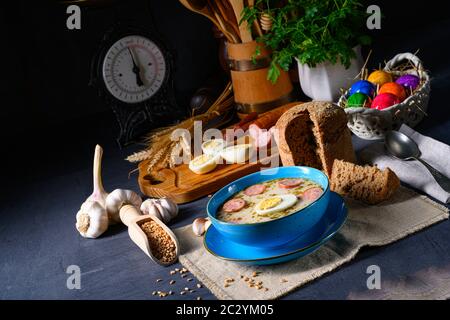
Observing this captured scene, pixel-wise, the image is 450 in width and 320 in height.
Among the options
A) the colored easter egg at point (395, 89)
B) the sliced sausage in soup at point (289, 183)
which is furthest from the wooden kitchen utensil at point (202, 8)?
the sliced sausage in soup at point (289, 183)

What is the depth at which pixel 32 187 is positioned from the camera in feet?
6.41

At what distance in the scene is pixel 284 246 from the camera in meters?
1.32

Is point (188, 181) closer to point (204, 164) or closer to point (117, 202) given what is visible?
point (204, 164)

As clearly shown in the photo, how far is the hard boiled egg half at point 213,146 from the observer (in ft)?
5.84

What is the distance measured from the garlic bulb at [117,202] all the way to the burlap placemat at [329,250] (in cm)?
18

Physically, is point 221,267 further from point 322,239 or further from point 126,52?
point 126,52

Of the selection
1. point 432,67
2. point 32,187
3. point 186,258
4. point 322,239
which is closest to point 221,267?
point 186,258

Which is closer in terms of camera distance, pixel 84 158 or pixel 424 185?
pixel 424 185

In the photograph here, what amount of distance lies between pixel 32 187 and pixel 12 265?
0.45 m

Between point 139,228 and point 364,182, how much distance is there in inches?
19.7

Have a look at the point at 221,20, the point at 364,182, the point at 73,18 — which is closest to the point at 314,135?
the point at 364,182

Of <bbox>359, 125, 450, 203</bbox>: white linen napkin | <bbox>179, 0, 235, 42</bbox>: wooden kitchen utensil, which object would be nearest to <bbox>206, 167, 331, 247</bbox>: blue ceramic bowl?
<bbox>359, 125, 450, 203</bbox>: white linen napkin

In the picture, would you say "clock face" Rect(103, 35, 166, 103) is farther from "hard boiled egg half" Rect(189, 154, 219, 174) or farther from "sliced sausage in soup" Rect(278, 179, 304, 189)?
"sliced sausage in soup" Rect(278, 179, 304, 189)

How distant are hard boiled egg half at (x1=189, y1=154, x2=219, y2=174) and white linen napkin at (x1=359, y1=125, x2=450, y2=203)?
1.22ft
